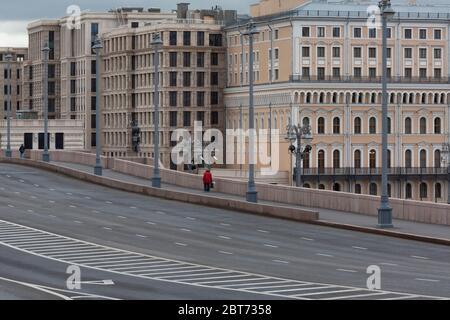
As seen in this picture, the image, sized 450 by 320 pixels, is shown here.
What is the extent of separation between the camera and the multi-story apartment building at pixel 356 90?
16200cm

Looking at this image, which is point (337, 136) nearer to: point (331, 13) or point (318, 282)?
point (331, 13)

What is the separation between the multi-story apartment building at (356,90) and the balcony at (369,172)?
0.34 feet

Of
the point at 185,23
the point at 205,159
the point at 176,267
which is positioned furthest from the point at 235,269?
the point at 185,23

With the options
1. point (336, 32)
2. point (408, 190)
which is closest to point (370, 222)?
point (408, 190)

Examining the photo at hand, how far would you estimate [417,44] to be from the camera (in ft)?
549

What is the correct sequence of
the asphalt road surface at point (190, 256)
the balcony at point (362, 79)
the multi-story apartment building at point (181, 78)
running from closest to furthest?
the asphalt road surface at point (190, 256)
the balcony at point (362, 79)
the multi-story apartment building at point (181, 78)

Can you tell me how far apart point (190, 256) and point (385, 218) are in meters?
10.5

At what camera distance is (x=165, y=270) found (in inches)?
1736

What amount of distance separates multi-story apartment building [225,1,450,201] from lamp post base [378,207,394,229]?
335ft

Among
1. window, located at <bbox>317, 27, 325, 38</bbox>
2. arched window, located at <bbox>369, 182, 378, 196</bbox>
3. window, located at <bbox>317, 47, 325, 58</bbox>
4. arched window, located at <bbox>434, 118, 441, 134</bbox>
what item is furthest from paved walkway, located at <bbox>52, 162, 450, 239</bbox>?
arched window, located at <bbox>434, 118, 441, 134</bbox>

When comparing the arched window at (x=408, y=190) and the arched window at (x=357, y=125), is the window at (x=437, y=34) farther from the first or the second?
the arched window at (x=408, y=190)

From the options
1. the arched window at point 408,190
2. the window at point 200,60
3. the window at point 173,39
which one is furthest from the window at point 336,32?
the window at point 173,39

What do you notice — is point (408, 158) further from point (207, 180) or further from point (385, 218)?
point (385, 218)

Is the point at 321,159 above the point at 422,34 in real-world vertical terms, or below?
below
